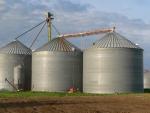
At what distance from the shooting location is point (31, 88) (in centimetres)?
6788

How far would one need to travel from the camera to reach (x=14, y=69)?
2731 inches

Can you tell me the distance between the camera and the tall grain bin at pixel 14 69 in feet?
226

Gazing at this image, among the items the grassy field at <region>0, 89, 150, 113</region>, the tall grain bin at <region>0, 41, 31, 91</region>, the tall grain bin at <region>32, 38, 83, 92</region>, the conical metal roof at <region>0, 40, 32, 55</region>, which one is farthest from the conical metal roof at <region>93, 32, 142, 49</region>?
the grassy field at <region>0, 89, 150, 113</region>

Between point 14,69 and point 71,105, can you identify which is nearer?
point 71,105

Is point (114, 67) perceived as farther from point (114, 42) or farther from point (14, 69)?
point (14, 69)

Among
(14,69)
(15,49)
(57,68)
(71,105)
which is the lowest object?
(71,105)

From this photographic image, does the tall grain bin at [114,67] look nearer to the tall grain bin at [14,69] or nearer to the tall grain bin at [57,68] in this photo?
the tall grain bin at [57,68]

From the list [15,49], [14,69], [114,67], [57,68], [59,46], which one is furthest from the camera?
[15,49]

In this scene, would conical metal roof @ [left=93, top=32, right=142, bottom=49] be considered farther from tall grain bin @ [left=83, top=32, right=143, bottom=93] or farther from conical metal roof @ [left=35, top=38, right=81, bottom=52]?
conical metal roof @ [left=35, top=38, right=81, bottom=52]

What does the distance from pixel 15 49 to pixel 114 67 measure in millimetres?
21994

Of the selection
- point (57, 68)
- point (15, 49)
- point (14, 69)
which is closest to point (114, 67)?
point (57, 68)

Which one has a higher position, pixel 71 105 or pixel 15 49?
pixel 15 49

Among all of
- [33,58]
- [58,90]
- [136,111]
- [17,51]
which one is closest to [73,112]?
[136,111]

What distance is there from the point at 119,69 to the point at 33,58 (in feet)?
54.8
